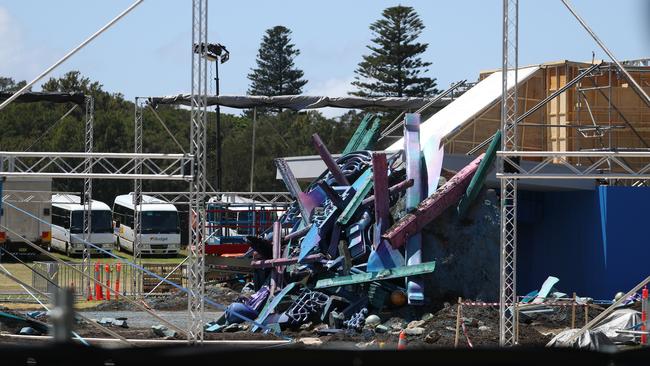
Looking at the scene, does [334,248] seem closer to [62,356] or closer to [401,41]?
[62,356]

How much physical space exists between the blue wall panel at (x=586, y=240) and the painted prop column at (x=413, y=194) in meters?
6.64

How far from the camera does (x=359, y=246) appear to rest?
26.5m

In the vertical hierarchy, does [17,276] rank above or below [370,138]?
below

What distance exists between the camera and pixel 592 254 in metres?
30.9

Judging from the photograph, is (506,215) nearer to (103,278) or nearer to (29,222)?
(103,278)

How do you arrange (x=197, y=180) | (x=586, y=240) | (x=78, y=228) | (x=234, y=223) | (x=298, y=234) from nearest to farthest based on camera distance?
(x=197, y=180), (x=298, y=234), (x=586, y=240), (x=234, y=223), (x=78, y=228)

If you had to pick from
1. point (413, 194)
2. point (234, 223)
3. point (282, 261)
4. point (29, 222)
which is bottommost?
point (282, 261)

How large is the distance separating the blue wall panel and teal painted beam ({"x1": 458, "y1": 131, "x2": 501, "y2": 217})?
579 cm

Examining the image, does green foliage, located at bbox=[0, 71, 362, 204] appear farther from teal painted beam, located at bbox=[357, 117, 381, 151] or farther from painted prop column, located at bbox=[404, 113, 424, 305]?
painted prop column, located at bbox=[404, 113, 424, 305]

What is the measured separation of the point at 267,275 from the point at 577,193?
9110 millimetres

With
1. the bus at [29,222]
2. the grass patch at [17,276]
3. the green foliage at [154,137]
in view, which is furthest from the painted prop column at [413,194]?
the green foliage at [154,137]

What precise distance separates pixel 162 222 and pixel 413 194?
30.0 m

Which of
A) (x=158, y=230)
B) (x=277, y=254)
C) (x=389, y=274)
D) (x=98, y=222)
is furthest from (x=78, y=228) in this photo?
(x=389, y=274)

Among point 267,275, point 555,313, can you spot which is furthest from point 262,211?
point 555,313
